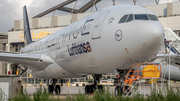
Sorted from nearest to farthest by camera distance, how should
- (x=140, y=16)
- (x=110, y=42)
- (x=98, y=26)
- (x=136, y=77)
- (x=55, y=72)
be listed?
(x=140, y=16) < (x=110, y=42) < (x=136, y=77) < (x=98, y=26) < (x=55, y=72)

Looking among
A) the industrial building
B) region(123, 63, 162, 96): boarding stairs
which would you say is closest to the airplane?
region(123, 63, 162, 96): boarding stairs

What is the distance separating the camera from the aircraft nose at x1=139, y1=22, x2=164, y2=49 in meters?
8.71

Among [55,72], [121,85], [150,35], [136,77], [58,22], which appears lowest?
[121,85]

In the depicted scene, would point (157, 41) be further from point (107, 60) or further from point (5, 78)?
point (5, 78)

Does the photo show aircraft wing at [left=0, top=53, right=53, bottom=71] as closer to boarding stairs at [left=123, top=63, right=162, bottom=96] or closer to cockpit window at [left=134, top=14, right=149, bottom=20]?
boarding stairs at [left=123, top=63, right=162, bottom=96]

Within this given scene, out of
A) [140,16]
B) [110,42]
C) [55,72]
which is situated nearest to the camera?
[140,16]

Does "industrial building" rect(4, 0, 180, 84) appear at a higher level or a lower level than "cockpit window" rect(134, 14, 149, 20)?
higher

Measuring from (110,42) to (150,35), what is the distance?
193 centimetres

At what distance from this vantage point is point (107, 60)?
10.5 metres

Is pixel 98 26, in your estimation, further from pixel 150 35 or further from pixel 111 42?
pixel 150 35

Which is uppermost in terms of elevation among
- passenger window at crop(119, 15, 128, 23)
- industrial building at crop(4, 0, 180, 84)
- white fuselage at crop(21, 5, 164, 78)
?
industrial building at crop(4, 0, 180, 84)

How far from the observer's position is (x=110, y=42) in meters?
9.95

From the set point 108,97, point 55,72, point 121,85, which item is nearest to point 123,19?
point 121,85

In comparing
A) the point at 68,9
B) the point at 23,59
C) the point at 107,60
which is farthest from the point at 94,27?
the point at 68,9
